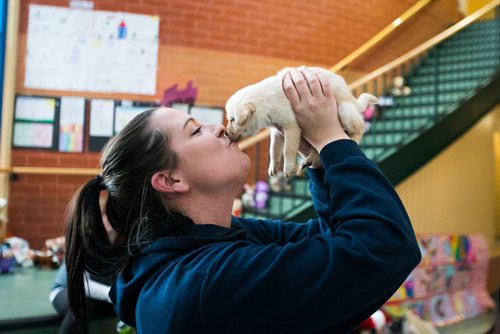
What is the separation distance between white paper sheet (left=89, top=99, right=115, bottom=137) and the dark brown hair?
262cm

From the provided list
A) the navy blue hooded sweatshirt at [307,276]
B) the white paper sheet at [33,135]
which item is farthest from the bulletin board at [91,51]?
the navy blue hooded sweatshirt at [307,276]

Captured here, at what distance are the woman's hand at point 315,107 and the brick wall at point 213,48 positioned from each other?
2.34 meters

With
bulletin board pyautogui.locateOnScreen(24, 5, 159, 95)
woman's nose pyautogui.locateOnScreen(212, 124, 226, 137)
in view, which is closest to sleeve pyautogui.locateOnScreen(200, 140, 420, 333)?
woman's nose pyautogui.locateOnScreen(212, 124, 226, 137)

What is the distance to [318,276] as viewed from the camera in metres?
0.49

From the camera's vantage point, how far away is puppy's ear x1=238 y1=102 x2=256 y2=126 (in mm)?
706

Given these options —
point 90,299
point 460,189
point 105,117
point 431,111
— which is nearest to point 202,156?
point 90,299

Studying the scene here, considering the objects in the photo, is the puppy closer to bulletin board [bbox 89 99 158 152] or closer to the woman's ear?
the woman's ear

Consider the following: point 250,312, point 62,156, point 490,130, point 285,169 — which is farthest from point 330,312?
point 490,130

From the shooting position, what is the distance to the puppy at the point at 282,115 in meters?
0.66

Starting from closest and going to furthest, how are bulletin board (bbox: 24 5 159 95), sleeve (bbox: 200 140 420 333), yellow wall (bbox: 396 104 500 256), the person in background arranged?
sleeve (bbox: 200 140 420 333)
the person in background
yellow wall (bbox: 396 104 500 256)
bulletin board (bbox: 24 5 159 95)

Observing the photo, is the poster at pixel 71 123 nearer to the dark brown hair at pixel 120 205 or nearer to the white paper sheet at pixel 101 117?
the white paper sheet at pixel 101 117

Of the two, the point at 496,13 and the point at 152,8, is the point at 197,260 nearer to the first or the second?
the point at 152,8

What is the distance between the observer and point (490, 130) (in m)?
3.98

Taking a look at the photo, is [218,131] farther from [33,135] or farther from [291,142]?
[33,135]
